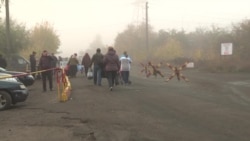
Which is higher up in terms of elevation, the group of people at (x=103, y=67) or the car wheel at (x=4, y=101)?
the group of people at (x=103, y=67)

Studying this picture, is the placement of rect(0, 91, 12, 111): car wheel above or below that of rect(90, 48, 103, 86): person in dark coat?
below

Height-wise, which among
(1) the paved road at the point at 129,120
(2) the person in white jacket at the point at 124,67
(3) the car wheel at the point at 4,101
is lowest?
(1) the paved road at the point at 129,120

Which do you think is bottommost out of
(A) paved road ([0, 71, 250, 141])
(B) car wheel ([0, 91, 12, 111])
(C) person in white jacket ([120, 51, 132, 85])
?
(A) paved road ([0, 71, 250, 141])

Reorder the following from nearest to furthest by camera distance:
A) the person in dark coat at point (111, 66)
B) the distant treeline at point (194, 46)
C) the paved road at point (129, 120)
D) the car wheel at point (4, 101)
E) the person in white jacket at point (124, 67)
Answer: the paved road at point (129, 120), the car wheel at point (4, 101), the person in dark coat at point (111, 66), the person in white jacket at point (124, 67), the distant treeline at point (194, 46)

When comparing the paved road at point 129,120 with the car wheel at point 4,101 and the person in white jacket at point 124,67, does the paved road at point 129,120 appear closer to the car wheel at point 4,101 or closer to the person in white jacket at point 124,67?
the car wheel at point 4,101

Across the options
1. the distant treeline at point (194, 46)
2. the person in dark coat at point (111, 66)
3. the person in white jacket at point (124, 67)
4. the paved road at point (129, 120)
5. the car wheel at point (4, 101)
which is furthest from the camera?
the distant treeline at point (194, 46)

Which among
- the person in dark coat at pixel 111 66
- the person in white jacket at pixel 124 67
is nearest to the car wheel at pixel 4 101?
the person in dark coat at pixel 111 66

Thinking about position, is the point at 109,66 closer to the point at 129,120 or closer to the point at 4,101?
the point at 4,101

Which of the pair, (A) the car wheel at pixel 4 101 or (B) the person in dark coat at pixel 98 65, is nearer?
(A) the car wheel at pixel 4 101

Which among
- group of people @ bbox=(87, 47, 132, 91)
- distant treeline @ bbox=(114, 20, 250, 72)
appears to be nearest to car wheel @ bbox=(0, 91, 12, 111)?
group of people @ bbox=(87, 47, 132, 91)

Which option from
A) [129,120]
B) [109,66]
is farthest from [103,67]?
[129,120]

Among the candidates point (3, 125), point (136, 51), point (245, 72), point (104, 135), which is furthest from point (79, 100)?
point (136, 51)

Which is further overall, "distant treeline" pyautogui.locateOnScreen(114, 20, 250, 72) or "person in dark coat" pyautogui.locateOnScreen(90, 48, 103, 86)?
"distant treeline" pyautogui.locateOnScreen(114, 20, 250, 72)

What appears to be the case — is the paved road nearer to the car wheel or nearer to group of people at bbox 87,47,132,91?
the car wheel
